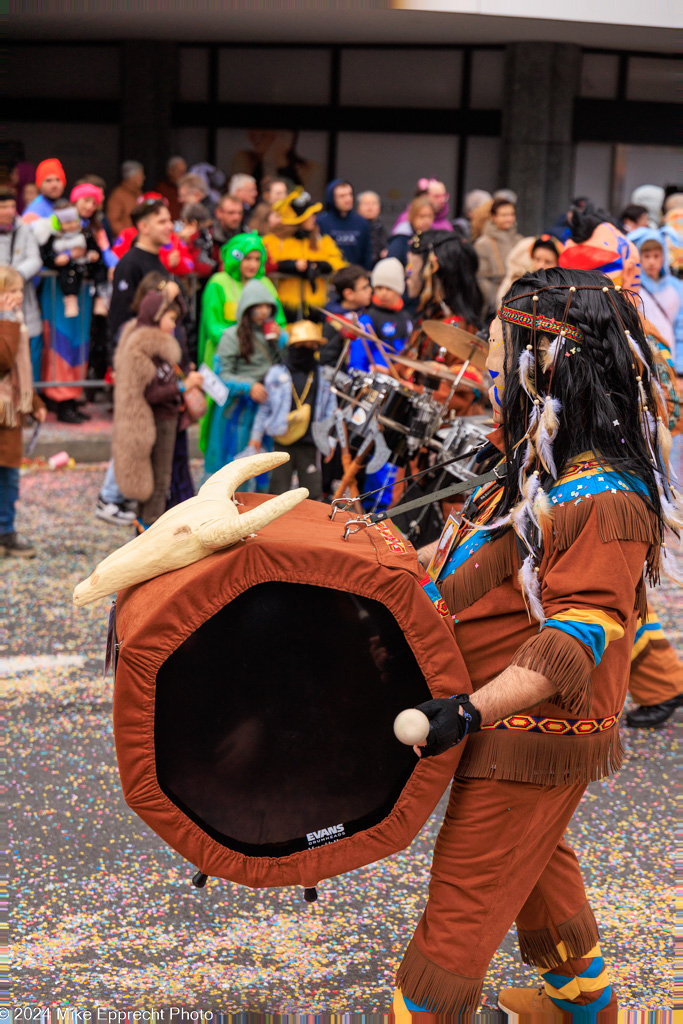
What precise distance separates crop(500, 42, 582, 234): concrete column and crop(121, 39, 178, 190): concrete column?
4489mm

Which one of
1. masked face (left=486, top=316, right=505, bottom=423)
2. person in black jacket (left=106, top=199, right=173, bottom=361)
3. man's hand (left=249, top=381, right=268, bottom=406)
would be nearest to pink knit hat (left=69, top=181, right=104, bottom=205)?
person in black jacket (left=106, top=199, right=173, bottom=361)

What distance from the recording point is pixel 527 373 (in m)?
2.32

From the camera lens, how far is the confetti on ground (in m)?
3.03

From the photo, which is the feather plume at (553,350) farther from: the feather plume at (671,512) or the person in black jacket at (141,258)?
the person in black jacket at (141,258)

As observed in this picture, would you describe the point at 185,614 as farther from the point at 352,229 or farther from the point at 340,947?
the point at 352,229

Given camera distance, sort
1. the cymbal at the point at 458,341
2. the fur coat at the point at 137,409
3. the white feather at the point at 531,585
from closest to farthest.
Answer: the white feather at the point at 531,585
the cymbal at the point at 458,341
the fur coat at the point at 137,409

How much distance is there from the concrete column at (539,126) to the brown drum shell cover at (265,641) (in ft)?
44.2

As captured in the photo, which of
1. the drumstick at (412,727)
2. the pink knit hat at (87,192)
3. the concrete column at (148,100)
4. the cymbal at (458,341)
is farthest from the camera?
the concrete column at (148,100)

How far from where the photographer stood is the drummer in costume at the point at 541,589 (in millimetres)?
2184

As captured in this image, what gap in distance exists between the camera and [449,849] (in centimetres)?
231

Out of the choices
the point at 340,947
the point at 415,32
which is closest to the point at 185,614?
the point at 340,947

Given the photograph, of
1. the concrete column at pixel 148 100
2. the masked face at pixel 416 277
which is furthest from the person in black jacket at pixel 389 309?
the concrete column at pixel 148 100

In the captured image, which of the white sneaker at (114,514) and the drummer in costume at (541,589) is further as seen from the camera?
the white sneaker at (114,514)

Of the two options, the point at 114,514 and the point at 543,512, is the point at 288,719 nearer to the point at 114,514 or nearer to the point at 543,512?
the point at 543,512
